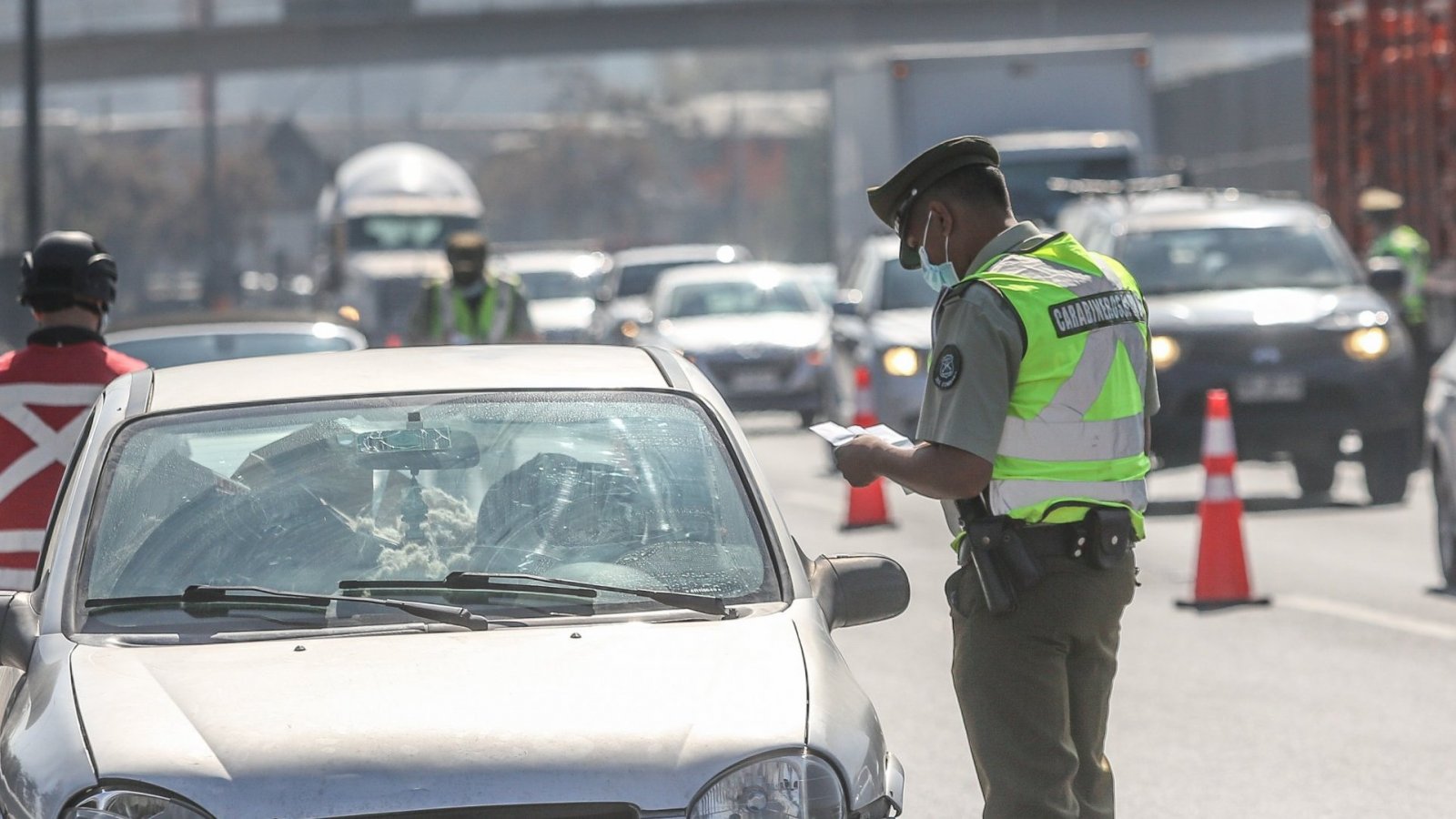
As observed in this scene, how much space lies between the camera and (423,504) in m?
5.28

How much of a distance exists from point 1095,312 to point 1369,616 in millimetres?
6485

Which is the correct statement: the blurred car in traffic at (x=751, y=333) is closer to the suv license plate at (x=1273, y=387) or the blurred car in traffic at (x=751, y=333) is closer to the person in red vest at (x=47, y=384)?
the suv license plate at (x=1273, y=387)

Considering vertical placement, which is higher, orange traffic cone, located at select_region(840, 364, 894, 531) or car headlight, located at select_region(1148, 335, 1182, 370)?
car headlight, located at select_region(1148, 335, 1182, 370)

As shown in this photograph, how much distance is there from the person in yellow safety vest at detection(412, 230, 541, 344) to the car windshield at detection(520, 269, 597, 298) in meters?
19.0

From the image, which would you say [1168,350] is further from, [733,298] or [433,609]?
[433,609]

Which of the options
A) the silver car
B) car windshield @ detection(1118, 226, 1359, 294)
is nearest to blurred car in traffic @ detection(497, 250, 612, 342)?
car windshield @ detection(1118, 226, 1359, 294)

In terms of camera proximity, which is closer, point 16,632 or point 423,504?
point 16,632

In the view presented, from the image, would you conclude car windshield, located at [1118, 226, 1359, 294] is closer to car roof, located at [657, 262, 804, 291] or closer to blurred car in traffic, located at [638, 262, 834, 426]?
blurred car in traffic, located at [638, 262, 834, 426]

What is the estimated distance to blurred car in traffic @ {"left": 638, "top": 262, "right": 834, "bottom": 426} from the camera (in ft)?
77.2

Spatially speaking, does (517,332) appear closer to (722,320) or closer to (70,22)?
(722,320)


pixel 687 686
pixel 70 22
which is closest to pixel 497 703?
pixel 687 686

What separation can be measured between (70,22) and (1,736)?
66.2 metres

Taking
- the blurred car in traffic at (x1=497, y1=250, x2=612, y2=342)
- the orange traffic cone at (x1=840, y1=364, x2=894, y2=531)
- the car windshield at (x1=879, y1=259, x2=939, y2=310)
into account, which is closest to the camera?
the orange traffic cone at (x1=840, y1=364, x2=894, y2=531)

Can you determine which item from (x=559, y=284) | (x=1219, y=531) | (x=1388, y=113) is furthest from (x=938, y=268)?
(x=559, y=284)
